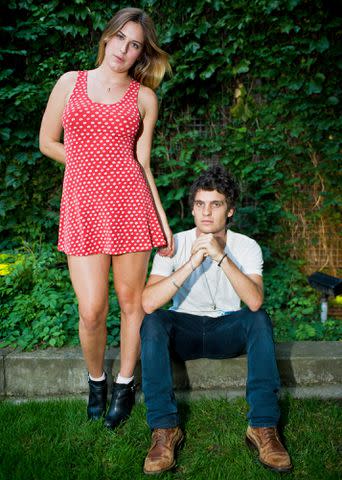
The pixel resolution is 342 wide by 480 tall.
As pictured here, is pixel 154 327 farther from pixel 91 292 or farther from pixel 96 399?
pixel 96 399

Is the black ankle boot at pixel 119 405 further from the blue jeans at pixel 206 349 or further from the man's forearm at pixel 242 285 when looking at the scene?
the man's forearm at pixel 242 285

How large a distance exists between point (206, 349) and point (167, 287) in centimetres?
42

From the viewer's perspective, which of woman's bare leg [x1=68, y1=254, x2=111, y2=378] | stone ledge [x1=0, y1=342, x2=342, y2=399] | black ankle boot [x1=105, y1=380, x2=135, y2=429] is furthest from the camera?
stone ledge [x1=0, y1=342, x2=342, y2=399]

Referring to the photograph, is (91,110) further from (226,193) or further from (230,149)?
(230,149)

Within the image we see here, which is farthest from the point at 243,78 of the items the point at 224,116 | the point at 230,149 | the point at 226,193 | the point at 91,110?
the point at 91,110

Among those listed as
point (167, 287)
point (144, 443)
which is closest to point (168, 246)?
point (167, 287)

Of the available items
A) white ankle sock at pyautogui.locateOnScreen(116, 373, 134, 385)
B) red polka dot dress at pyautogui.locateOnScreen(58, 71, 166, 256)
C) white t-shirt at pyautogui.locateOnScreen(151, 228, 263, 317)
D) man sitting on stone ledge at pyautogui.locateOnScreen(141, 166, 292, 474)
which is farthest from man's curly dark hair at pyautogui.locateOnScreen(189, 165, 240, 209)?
white ankle sock at pyautogui.locateOnScreen(116, 373, 134, 385)

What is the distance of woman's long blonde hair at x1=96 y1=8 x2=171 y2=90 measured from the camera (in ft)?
7.02

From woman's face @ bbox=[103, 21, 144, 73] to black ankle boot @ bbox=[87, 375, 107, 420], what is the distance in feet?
4.94

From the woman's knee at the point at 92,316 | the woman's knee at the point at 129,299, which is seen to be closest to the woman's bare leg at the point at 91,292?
the woman's knee at the point at 92,316

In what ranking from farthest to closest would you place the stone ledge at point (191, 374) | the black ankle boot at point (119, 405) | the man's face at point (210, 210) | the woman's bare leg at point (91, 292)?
the stone ledge at point (191, 374), the man's face at point (210, 210), the black ankle boot at point (119, 405), the woman's bare leg at point (91, 292)

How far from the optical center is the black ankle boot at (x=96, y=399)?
239cm

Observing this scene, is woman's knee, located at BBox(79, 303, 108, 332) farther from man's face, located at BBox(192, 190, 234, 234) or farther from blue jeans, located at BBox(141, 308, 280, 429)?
man's face, located at BBox(192, 190, 234, 234)

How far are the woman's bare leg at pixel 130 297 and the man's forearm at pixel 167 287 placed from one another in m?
0.08
